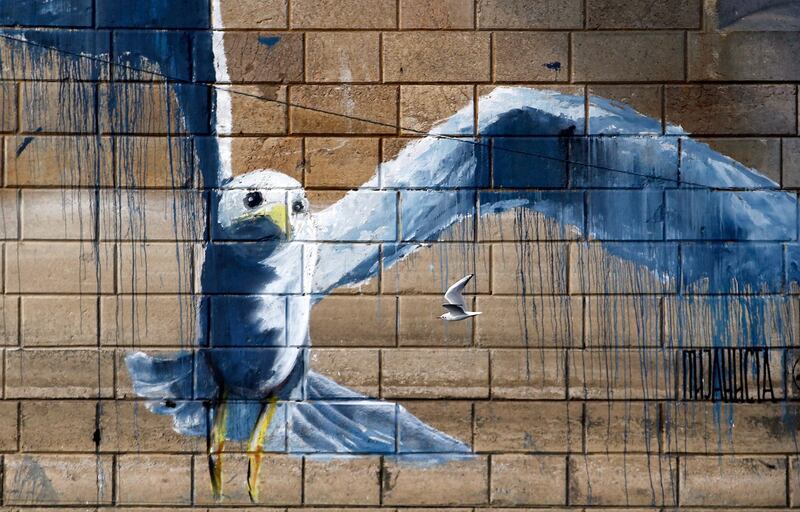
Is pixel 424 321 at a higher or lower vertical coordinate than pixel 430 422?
higher

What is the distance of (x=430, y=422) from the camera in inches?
184

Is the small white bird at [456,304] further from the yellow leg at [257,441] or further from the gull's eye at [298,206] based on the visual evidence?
the yellow leg at [257,441]

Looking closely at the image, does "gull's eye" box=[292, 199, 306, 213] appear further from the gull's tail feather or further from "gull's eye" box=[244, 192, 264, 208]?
the gull's tail feather

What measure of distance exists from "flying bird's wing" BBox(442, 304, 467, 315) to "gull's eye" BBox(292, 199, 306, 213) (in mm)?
861

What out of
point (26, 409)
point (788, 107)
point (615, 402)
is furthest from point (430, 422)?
point (788, 107)

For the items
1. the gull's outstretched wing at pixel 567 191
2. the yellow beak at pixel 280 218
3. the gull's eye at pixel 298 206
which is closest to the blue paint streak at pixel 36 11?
the yellow beak at pixel 280 218

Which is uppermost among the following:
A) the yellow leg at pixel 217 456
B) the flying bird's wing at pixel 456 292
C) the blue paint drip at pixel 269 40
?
the blue paint drip at pixel 269 40

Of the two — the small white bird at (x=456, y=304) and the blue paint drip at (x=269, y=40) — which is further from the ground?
the blue paint drip at (x=269, y=40)

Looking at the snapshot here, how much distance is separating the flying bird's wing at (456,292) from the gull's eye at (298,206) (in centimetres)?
84

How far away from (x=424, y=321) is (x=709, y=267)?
57.4 inches

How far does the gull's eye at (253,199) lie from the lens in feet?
15.3

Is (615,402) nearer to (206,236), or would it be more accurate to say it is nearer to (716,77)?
(716,77)

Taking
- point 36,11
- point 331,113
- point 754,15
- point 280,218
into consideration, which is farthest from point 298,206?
point 754,15

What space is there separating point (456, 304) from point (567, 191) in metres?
0.80
